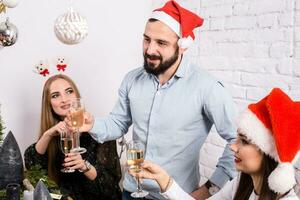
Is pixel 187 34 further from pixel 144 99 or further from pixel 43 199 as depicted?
pixel 43 199

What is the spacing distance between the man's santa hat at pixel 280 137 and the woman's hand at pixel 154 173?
36 cm

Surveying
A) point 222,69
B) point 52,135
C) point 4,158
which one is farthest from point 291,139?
point 52,135

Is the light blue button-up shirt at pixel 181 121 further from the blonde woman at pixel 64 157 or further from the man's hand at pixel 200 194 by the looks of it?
the blonde woman at pixel 64 157

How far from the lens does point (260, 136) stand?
133 cm

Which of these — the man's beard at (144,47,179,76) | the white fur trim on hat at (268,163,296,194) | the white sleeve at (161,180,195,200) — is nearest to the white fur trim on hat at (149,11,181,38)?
the man's beard at (144,47,179,76)

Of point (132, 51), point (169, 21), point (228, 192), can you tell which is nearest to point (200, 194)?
point (228, 192)

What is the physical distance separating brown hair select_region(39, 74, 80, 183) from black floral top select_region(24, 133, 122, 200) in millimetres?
22

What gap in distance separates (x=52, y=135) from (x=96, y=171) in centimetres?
31

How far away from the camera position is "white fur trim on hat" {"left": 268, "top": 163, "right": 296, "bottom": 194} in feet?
4.13

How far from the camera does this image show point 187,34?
1943 mm

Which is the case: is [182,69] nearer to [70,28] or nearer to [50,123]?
[70,28]

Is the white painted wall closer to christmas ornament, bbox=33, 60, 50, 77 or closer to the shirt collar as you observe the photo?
christmas ornament, bbox=33, 60, 50, 77

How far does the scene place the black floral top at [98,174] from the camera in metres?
2.27

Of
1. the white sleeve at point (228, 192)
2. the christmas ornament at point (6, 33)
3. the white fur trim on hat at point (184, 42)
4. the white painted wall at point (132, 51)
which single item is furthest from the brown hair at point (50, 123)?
the white sleeve at point (228, 192)
